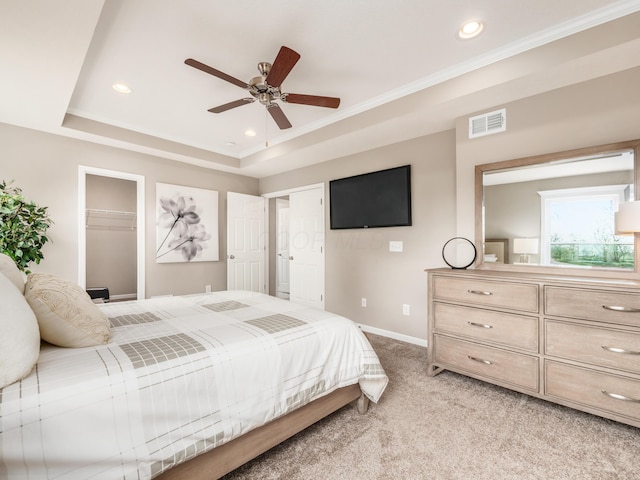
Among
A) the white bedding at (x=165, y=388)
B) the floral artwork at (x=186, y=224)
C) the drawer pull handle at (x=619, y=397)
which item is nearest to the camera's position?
the white bedding at (x=165, y=388)

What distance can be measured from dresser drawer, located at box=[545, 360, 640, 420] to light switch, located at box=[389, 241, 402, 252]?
5.94 feet

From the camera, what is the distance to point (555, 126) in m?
2.26

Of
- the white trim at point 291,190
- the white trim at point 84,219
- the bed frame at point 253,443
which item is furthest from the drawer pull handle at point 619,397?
the white trim at point 84,219

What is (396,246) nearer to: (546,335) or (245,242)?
(546,335)

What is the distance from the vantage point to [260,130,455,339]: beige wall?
3148 millimetres

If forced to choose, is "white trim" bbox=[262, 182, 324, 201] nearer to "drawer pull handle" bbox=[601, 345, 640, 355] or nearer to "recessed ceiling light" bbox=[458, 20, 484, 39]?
"recessed ceiling light" bbox=[458, 20, 484, 39]

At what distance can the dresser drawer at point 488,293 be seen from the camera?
6.61ft

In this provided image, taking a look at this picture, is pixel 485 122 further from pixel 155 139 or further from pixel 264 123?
pixel 155 139

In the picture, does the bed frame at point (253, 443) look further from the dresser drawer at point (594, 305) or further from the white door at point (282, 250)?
the white door at point (282, 250)

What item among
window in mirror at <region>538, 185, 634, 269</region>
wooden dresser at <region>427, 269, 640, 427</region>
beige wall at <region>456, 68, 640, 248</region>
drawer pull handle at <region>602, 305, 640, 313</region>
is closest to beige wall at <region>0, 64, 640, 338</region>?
beige wall at <region>456, 68, 640, 248</region>

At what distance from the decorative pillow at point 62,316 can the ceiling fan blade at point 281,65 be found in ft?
5.75

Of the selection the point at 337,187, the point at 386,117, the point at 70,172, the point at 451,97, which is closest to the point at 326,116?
the point at 386,117

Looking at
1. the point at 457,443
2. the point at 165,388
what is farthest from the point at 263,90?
the point at 457,443

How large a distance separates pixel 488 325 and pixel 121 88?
3.81 metres
